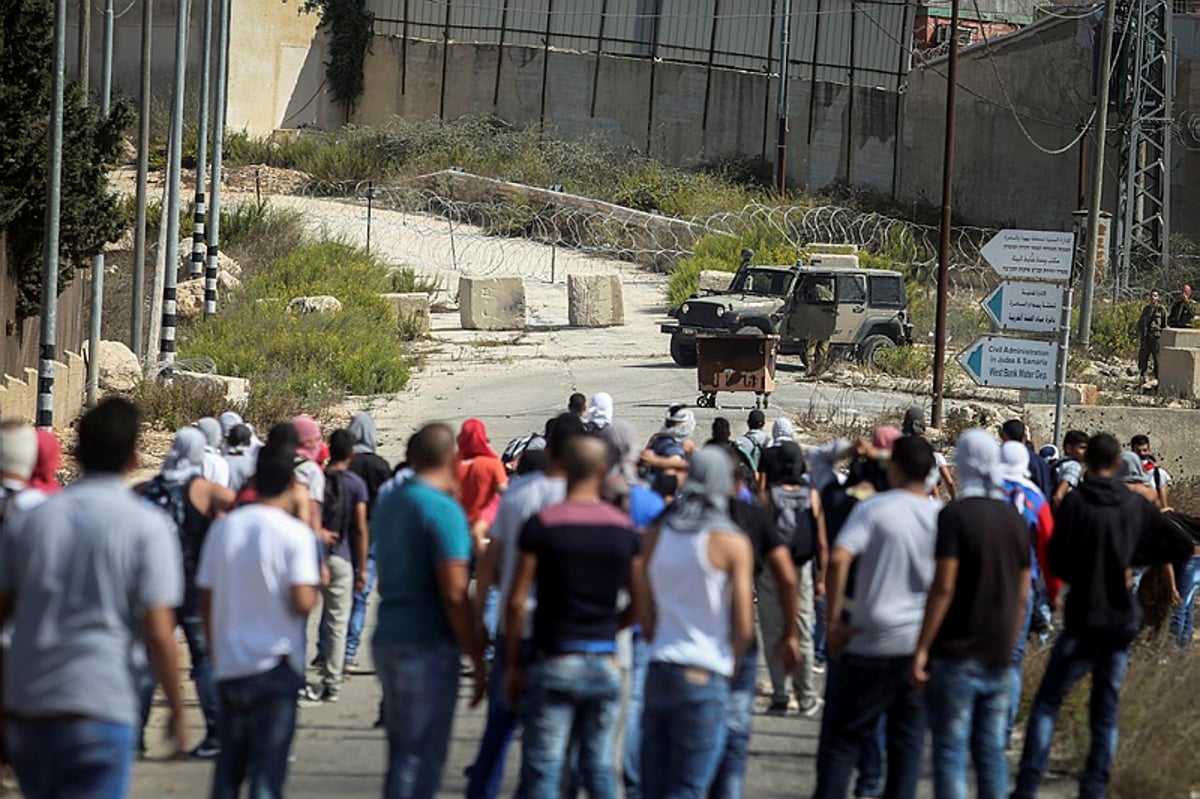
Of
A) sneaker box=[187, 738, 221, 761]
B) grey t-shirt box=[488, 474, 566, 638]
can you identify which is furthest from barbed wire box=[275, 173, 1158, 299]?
grey t-shirt box=[488, 474, 566, 638]

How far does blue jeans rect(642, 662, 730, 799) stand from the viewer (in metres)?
5.88

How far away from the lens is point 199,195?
27750 millimetres

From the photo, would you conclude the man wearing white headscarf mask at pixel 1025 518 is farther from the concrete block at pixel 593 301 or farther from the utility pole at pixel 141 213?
the concrete block at pixel 593 301

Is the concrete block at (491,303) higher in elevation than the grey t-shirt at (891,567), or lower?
higher

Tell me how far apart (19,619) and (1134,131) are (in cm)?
3089

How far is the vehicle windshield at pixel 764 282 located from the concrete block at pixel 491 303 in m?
6.02

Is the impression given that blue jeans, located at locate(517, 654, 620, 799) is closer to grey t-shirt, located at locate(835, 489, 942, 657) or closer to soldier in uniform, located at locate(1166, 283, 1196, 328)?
grey t-shirt, located at locate(835, 489, 942, 657)

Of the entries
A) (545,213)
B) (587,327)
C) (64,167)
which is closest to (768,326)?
(587,327)

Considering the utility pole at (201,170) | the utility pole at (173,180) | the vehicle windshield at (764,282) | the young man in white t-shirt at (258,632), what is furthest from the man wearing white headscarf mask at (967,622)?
the utility pole at (201,170)

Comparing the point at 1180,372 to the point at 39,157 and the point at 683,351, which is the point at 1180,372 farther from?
the point at 39,157

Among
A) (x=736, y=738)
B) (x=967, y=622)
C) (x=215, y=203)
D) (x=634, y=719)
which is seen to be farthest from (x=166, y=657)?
(x=215, y=203)

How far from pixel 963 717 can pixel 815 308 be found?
20506 millimetres

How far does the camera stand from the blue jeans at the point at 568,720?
5875mm

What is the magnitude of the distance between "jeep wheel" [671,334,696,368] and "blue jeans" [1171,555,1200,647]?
15.2 m
